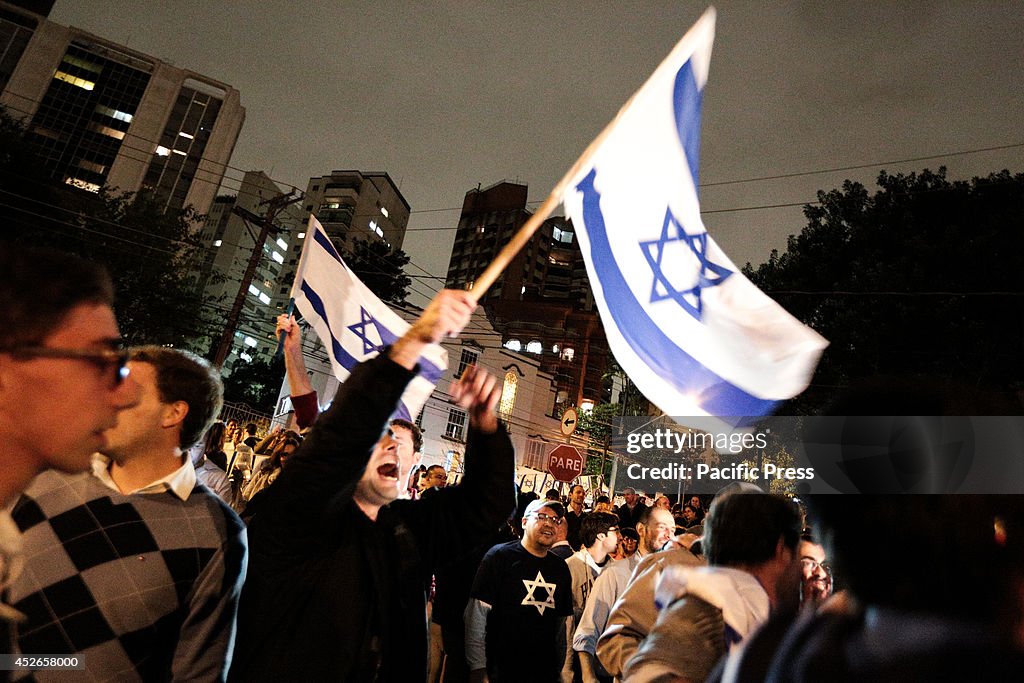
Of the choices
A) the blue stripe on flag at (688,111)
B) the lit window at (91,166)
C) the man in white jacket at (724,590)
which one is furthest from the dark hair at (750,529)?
the lit window at (91,166)

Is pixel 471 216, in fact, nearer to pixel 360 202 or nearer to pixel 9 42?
pixel 360 202

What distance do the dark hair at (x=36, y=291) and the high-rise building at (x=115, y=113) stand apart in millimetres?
77034

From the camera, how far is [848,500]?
1216 millimetres

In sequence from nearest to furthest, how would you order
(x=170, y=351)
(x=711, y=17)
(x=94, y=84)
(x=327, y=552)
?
(x=327, y=552), (x=170, y=351), (x=711, y=17), (x=94, y=84)

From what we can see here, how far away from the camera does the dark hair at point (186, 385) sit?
235cm

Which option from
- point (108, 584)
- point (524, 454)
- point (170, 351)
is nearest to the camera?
point (108, 584)

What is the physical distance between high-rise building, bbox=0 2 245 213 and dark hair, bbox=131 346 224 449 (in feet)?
249

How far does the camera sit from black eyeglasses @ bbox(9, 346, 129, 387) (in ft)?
4.09

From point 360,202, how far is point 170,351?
305 ft

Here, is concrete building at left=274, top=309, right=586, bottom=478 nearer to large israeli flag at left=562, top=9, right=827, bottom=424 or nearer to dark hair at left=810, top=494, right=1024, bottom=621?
large israeli flag at left=562, top=9, right=827, bottom=424

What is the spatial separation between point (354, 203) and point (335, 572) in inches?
3681

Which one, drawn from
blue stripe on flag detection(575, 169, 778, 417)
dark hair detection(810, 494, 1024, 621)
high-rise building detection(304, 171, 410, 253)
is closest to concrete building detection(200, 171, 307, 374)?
high-rise building detection(304, 171, 410, 253)

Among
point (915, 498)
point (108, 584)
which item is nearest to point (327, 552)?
point (108, 584)

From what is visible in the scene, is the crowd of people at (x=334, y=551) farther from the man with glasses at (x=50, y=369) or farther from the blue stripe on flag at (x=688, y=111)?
the blue stripe on flag at (x=688, y=111)
